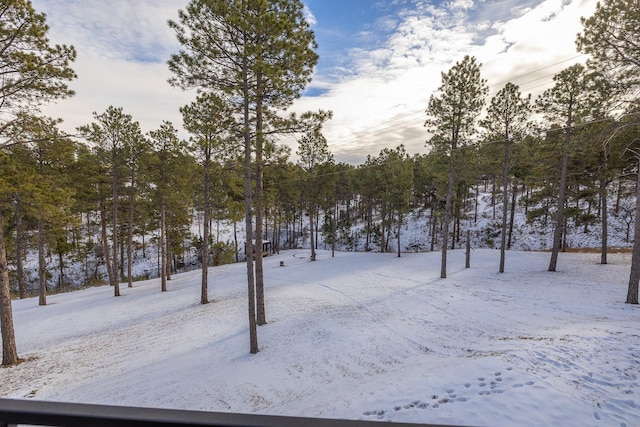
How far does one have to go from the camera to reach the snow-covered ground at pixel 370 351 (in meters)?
5.35

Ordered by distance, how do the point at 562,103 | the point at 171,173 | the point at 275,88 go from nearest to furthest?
the point at 275,88 → the point at 562,103 → the point at 171,173

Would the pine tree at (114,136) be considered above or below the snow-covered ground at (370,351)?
above

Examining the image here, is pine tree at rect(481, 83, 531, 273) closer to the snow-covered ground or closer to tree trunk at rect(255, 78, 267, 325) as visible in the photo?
the snow-covered ground

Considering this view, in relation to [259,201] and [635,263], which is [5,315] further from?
[635,263]

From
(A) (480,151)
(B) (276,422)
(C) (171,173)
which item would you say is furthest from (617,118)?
(C) (171,173)

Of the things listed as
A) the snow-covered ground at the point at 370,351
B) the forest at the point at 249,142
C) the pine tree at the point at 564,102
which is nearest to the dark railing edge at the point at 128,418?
the snow-covered ground at the point at 370,351

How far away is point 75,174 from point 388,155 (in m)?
30.5

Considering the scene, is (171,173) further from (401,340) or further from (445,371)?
(445,371)

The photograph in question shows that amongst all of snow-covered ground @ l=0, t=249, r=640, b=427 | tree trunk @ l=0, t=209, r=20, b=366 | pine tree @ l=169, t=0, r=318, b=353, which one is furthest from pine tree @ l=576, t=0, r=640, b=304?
tree trunk @ l=0, t=209, r=20, b=366

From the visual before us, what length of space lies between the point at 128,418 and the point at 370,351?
8.84 meters

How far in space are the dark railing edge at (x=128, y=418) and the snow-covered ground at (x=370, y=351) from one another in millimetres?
4940

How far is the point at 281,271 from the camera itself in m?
25.4

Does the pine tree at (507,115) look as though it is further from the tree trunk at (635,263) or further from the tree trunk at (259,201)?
the tree trunk at (259,201)

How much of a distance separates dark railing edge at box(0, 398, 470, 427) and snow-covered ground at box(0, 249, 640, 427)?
4.94m
